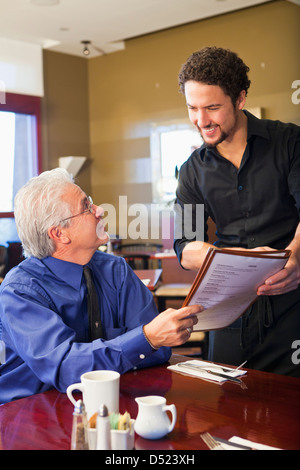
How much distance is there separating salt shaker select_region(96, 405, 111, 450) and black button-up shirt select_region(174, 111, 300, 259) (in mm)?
1079

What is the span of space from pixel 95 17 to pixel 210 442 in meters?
5.91

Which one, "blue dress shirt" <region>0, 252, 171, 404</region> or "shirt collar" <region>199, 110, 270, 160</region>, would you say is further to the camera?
"shirt collar" <region>199, 110, 270, 160</region>

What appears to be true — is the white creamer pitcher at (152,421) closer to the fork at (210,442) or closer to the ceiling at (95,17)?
the fork at (210,442)

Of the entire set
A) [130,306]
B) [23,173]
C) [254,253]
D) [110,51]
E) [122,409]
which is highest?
[110,51]

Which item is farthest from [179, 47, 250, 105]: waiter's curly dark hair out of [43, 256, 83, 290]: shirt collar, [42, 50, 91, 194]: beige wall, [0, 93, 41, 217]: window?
[42, 50, 91, 194]: beige wall

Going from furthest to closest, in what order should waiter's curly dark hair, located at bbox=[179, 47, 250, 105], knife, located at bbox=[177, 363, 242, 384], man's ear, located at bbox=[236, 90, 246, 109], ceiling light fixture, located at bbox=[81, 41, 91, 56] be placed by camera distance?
ceiling light fixture, located at bbox=[81, 41, 91, 56] → man's ear, located at bbox=[236, 90, 246, 109] → waiter's curly dark hair, located at bbox=[179, 47, 250, 105] → knife, located at bbox=[177, 363, 242, 384]

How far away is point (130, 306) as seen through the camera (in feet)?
5.81

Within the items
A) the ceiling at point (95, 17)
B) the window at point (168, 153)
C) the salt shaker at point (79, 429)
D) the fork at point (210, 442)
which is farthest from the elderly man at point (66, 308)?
the window at point (168, 153)

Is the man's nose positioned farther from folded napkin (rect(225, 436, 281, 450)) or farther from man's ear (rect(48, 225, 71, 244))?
folded napkin (rect(225, 436, 281, 450))

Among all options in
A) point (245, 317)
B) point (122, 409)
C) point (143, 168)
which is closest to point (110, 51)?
point (143, 168)

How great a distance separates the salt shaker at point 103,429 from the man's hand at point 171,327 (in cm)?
46

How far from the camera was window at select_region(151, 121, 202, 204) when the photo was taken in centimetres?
687

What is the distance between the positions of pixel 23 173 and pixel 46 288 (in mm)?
5925
